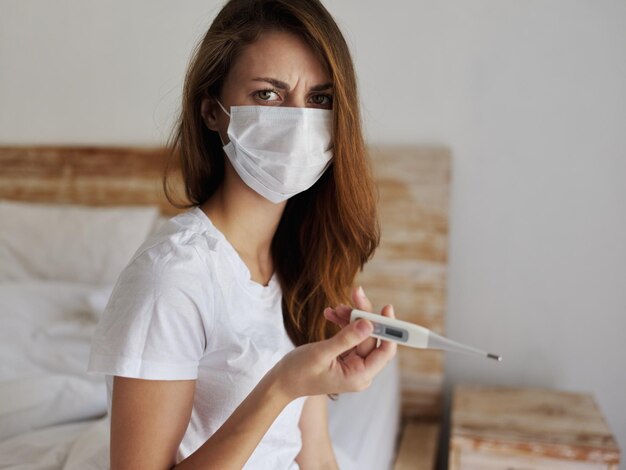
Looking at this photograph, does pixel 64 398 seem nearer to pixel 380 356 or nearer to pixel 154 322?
pixel 154 322

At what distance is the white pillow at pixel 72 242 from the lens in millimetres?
2100

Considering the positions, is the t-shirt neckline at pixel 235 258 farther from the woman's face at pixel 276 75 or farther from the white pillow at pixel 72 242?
the white pillow at pixel 72 242

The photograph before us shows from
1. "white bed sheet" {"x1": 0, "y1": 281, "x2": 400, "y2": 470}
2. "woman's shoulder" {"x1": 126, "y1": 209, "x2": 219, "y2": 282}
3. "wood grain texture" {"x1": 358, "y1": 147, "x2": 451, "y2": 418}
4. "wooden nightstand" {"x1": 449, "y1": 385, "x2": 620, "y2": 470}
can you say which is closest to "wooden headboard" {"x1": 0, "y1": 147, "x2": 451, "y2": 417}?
"wood grain texture" {"x1": 358, "y1": 147, "x2": 451, "y2": 418}

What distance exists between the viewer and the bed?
56.1 inches

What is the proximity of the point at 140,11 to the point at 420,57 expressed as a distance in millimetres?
930

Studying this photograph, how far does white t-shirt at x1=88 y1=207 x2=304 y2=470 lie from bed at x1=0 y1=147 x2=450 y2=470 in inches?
15.7

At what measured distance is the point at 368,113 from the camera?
2.08m

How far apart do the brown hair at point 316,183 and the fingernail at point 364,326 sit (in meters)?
0.39

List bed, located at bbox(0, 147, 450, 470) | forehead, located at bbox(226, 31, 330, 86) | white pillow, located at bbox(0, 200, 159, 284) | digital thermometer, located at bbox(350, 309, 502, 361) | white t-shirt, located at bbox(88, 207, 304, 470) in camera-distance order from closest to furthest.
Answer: digital thermometer, located at bbox(350, 309, 502, 361), white t-shirt, located at bbox(88, 207, 304, 470), forehead, located at bbox(226, 31, 330, 86), bed, located at bbox(0, 147, 450, 470), white pillow, located at bbox(0, 200, 159, 284)

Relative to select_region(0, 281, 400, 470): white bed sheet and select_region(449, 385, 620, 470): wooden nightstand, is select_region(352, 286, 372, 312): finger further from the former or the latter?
select_region(449, 385, 620, 470): wooden nightstand

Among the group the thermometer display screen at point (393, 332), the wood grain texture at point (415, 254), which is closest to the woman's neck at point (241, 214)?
the thermometer display screen at point (393, 332)

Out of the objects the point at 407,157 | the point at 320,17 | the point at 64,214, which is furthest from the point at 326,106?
the point at 64,214

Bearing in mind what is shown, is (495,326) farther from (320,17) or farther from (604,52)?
(320,17)

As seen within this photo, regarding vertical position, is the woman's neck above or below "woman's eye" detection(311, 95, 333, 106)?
below
